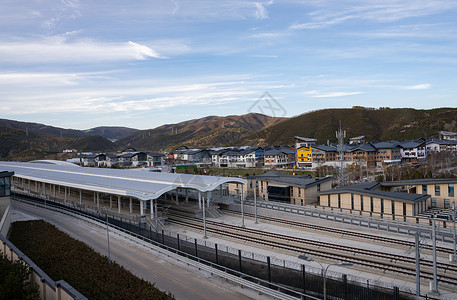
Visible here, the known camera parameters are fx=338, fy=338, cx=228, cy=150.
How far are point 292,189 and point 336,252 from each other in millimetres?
17871

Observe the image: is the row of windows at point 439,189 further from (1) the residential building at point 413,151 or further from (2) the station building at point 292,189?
(1) the residential building at point 413,151

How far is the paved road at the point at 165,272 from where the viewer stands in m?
16.2

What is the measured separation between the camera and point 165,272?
19.1 metres

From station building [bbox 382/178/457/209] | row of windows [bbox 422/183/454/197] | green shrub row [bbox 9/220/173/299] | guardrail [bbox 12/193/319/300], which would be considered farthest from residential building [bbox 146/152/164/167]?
row of windows [bbox 422/183/454/197]

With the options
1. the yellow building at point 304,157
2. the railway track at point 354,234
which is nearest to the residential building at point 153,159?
the yellow building at point 304,157

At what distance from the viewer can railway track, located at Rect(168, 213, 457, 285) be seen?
61.7ft

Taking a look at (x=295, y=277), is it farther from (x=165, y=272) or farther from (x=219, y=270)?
(x=165, y=272)

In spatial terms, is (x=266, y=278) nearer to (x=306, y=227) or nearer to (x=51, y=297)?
(x=51, y=297)

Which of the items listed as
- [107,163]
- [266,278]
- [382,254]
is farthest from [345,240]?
[107,163]

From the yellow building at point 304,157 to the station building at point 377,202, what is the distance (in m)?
49.8

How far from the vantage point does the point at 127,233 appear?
26.5 metres

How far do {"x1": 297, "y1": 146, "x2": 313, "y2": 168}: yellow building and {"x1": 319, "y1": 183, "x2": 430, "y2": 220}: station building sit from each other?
163 feet

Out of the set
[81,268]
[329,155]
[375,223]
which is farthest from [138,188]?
[329,155]

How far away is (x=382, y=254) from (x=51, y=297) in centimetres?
1903
